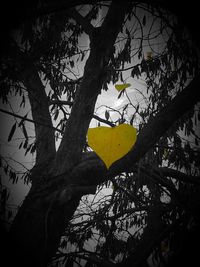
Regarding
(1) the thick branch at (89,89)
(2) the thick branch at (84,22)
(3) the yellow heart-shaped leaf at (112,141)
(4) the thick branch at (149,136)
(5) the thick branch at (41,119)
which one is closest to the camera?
(3) the yellow heart-shaped leaf at (112,141)

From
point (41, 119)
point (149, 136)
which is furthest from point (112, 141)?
point (41, 119)

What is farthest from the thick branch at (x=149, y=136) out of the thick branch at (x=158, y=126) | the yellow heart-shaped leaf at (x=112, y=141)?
the yellow heart-shaped leaf at (x=112, y=141)

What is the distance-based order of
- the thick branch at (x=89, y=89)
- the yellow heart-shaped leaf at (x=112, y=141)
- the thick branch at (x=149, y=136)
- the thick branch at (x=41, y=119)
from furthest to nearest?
the thick branch at (x=41, y=119) < the thick branch at (x=89, y=89) < the thick branch at (x=149, y=136) < the yellow heart-shaped leaf at (x=112, y=141)

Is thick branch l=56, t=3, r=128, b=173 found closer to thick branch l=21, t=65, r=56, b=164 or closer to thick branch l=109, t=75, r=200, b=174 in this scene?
thick branch l=109, t=75, r=200, b=174

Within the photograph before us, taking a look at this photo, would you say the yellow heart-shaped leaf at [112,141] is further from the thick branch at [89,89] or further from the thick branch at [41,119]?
A: the thick branch at [41,119]

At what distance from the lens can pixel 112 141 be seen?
0.87m

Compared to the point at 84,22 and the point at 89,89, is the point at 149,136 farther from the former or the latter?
the point at 84,22

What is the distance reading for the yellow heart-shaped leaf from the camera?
2.78 feet

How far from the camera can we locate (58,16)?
162 cm

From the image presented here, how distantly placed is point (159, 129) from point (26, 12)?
734 millimetres

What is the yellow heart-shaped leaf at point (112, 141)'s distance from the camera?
0.85 meters

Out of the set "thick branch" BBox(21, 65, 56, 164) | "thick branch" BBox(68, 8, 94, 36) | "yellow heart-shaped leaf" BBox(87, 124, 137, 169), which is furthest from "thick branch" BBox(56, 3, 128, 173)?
"thick branch" BBox(21, 65, 56, 164)

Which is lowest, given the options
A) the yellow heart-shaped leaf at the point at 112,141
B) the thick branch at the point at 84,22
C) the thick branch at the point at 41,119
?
the yellow heart-shaped leaf at the point at 112,141

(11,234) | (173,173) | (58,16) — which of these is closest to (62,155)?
(11,234)
